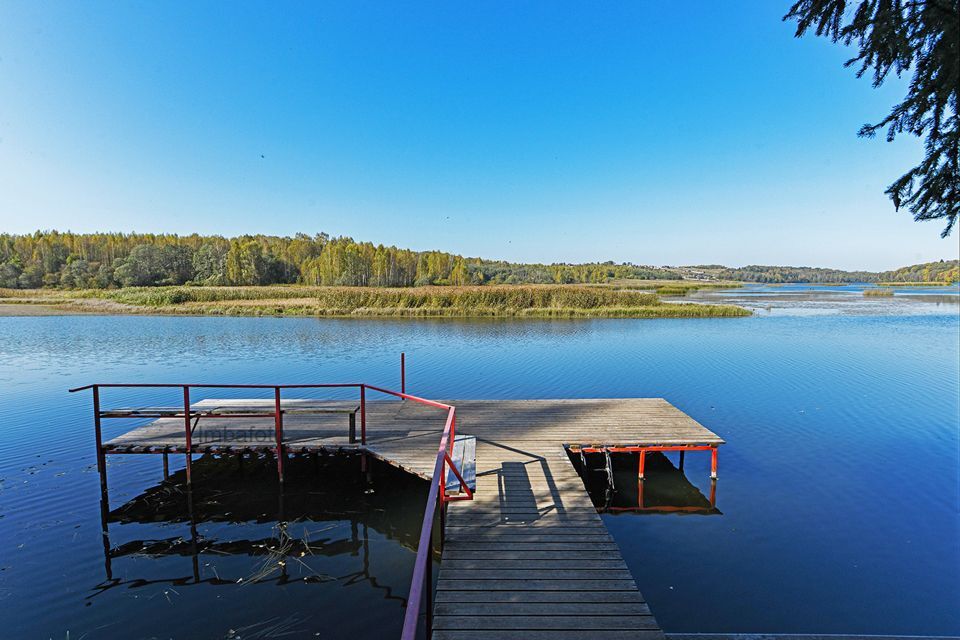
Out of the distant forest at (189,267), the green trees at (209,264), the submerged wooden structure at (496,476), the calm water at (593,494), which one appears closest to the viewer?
the submerged wooden structure at (496,476)

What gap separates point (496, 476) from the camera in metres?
8.24

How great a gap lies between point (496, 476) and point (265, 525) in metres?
4.02

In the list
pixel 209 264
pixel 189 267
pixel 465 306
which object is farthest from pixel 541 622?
pixel 189 267

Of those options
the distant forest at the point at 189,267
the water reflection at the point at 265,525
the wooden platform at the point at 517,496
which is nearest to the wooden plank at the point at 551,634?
the wooden platform at the point at 517,496

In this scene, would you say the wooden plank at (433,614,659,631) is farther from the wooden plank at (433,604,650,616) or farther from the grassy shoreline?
the grassy shoreline

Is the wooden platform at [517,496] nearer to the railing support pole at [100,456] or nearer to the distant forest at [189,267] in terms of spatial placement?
the railing support pole at [100,456]

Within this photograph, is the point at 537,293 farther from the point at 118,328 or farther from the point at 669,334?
the point at 118,328

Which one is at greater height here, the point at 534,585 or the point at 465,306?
the point at 465,306

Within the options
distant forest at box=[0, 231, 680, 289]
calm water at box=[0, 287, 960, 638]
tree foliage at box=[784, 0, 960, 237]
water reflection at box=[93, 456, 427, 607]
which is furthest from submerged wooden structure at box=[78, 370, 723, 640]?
distant forest at box=[0, 231, 680, 289]

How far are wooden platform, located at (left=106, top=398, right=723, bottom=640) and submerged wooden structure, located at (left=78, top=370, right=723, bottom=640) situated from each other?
0.02 m

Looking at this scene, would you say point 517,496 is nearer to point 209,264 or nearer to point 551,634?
point 551,634

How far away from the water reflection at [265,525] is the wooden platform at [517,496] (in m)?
0.98

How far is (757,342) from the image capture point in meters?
27.9

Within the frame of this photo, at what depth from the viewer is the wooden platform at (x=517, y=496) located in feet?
15.6
